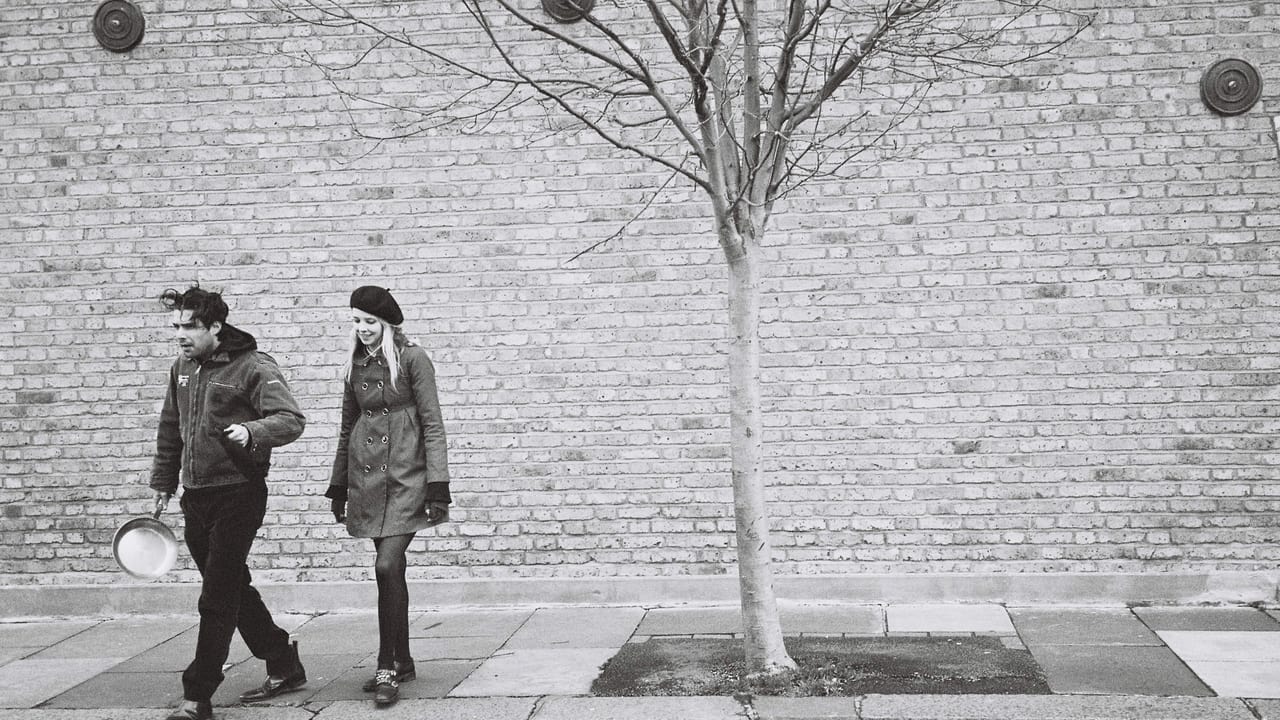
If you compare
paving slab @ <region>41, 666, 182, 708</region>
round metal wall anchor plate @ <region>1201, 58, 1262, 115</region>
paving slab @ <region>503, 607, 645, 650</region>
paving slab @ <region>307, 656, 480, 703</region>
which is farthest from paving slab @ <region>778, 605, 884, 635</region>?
round metal wall anchor plate @ <region>1201, 58, 1262, 115</region>

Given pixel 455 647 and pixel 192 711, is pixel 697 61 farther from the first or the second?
pixel 192 711

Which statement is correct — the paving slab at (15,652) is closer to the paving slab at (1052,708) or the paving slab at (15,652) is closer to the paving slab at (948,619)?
the paving slab at (1052,708)

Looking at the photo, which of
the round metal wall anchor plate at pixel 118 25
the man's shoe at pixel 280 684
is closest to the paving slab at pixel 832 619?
the man's shoe at pixel 280 684

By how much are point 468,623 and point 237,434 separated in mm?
2422

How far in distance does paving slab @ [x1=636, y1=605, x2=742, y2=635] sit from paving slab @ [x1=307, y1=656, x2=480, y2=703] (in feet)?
3.72

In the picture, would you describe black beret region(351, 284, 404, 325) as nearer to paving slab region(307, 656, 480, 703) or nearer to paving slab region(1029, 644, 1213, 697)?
paving slab region(307, 656, 480, 703)

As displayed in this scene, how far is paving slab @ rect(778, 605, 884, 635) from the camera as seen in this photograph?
248 inches

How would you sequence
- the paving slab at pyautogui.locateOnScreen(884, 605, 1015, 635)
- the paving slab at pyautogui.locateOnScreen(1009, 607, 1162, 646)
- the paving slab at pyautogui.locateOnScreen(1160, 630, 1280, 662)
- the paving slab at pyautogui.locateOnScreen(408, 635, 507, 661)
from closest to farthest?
the paving slab at pyautogui.locateOnScreen(1160, 630, 1280, 662), the paving slab at pyautogui.locateOnScreen(1009, 607, 1162, 646), the paving slab at pyautogui.locateOnScreen(408, 635, 507, 661), the paving slab at pyautogui.locateOnScreen(884, 605, 1015, 635)

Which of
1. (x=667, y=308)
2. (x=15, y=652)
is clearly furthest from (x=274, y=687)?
(x=667, y=308)

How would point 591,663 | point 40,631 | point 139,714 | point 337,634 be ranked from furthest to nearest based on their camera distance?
1. point 40,631
2. point 337,634
3. point 591,663
4. point 139,714

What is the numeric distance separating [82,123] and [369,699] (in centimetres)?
459

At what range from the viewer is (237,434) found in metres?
4.95

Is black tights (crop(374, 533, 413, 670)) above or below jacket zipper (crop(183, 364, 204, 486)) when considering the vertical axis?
below

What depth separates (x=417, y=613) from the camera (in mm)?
7195
